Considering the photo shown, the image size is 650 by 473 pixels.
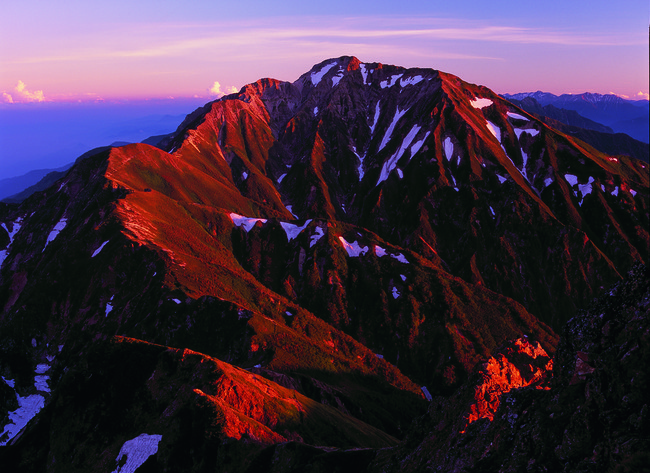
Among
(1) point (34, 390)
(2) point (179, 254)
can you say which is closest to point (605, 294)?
(1) point (34, 390)

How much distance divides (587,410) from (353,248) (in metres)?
165

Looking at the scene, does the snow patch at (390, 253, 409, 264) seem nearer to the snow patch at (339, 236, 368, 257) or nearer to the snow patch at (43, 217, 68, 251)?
the snow patch at (339, 236, 368, 257)

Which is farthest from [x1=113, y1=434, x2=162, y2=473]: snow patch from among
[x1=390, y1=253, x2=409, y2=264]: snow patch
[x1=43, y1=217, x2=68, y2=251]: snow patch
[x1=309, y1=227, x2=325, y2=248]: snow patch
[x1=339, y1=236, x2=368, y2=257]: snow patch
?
[x1=43, y1=217, x2=68, y2=251]: snow patch

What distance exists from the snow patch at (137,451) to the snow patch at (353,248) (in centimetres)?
13540

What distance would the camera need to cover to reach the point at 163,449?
183 ft

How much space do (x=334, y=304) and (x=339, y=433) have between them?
98940 millimetres

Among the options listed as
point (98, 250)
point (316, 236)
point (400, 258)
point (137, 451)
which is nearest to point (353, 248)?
point (316, 236)

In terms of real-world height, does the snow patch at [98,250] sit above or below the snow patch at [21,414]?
above

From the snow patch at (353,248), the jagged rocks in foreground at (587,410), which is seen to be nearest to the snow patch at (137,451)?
the jagged rocks in foreground at (587,410)

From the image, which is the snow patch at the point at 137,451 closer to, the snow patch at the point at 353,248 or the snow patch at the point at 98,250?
the snow patch at the point at 98,250

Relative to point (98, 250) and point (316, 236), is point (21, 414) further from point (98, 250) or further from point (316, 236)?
point (316, 236)

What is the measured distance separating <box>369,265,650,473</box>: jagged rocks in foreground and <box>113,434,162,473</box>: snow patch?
43078 mm

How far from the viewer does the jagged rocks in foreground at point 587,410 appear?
859 inches

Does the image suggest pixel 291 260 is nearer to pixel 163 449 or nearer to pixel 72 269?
pixel 72 269
